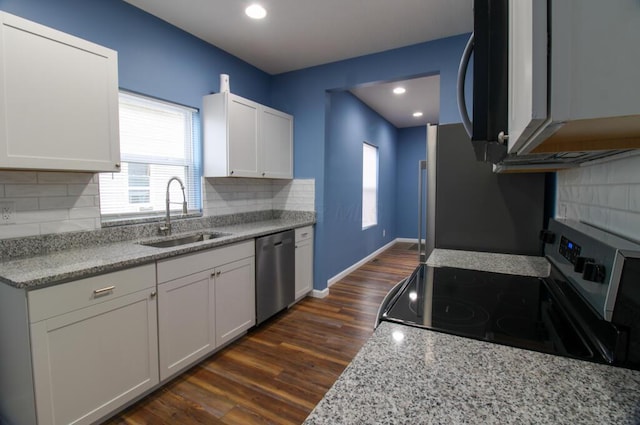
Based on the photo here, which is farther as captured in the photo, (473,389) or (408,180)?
(408,180)

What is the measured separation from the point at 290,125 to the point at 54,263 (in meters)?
2.70

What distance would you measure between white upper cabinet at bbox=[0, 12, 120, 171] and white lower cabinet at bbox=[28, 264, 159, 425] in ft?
2.31

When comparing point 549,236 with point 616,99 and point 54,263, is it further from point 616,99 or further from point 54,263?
point 54,263

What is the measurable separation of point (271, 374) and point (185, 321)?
0.70 metres

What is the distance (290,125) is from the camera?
3758mm

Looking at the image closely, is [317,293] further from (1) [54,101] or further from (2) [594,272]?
(2) [594,272]

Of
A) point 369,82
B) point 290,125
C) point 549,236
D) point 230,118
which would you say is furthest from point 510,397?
point 290,125

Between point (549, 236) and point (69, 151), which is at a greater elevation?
point (69, 151)

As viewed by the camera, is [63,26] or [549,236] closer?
[549,236]

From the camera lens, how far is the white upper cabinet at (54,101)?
1.53m

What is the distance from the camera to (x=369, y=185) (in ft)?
19.2

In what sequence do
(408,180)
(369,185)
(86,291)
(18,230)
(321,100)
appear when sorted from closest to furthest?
(86,291) → (18,230) → (321,100) → (369,185) → (408,180)

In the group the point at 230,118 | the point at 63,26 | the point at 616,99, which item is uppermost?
the point at 63,26

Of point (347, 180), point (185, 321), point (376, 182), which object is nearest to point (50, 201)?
point (185, 321)
